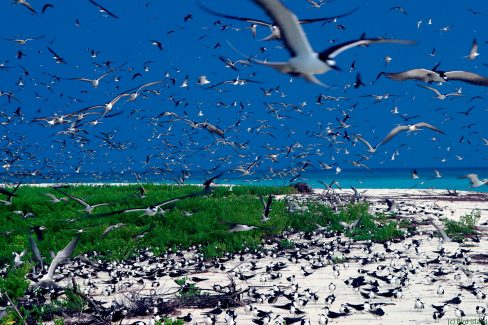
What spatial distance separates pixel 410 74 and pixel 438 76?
1.66ft

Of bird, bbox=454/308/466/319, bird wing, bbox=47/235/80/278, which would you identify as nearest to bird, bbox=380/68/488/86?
bird, bbox=454/308/466/319

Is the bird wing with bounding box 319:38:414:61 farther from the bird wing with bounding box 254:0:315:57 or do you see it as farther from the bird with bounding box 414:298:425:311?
the bird with bounding box 414:298:425:311

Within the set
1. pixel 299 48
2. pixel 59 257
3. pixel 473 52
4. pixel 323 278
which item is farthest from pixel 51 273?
pixel 473 52

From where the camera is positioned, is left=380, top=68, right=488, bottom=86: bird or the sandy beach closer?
left=380, top=68, right=488, bottom=86: bird

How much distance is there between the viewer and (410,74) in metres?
9.25

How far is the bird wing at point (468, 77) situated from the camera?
8312mm

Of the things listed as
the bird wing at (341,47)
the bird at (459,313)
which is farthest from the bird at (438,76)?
the bird at (459,313)

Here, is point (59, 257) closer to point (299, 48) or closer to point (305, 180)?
point (299, 48)

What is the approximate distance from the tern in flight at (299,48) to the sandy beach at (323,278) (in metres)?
3.77

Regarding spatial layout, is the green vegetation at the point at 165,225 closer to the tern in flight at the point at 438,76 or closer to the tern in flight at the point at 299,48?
the tern in flight at the point at 438,76

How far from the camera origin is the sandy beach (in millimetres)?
8562

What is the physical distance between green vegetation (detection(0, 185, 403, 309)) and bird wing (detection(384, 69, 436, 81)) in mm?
4689

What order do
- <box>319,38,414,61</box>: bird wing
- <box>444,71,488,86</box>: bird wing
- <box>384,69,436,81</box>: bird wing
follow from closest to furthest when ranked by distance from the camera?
<box>319,38,414,61</box>: bird wing, <box>444,71,488,86</box>: bird wing, <box>384,69,436,81</box>: bird wing

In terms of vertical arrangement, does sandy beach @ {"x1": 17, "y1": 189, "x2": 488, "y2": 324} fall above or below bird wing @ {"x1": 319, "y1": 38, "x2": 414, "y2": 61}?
below
